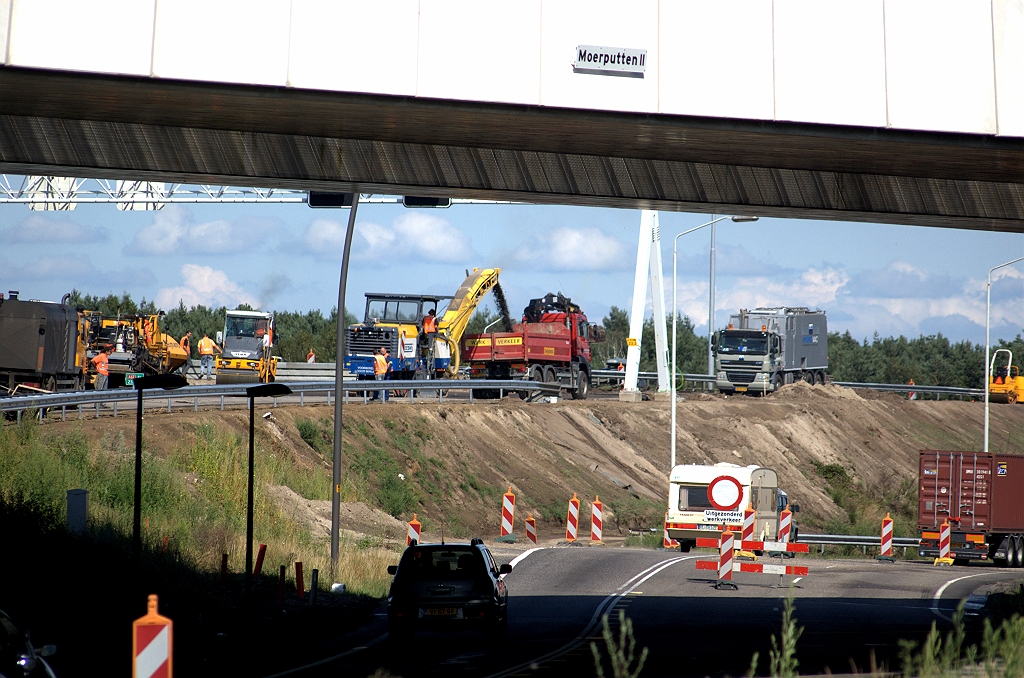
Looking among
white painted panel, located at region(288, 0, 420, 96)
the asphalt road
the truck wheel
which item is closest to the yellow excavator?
the truck wheel

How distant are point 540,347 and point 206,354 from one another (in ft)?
56.2

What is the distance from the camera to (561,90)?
1047cm

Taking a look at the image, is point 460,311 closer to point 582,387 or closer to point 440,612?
point 582,387

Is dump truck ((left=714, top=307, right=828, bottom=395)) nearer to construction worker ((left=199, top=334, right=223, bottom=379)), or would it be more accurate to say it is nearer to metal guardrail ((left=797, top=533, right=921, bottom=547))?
metal guardrail ((left=797, top=533, right=921, bottom=547))

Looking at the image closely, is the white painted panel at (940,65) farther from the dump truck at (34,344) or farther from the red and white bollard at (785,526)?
the dump truck at (34,344)

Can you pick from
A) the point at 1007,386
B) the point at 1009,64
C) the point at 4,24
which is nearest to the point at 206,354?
the point at 4,24

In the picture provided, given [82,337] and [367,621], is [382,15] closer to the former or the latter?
[367,621]

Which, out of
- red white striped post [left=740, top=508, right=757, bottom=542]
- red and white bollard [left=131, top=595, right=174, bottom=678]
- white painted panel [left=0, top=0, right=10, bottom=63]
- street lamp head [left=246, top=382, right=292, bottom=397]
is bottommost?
red white striped post [left=740, top=508, right=757, bottom=542]

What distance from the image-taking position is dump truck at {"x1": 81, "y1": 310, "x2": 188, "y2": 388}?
43094 mm

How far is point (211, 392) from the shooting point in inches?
1304

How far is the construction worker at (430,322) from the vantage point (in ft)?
154

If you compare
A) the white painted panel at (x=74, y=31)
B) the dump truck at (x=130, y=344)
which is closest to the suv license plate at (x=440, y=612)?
the white painted panel at (x=74, y=31)

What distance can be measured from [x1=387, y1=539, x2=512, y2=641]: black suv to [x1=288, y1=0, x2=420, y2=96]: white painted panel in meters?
7.47

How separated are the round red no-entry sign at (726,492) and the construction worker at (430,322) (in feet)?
63.7
